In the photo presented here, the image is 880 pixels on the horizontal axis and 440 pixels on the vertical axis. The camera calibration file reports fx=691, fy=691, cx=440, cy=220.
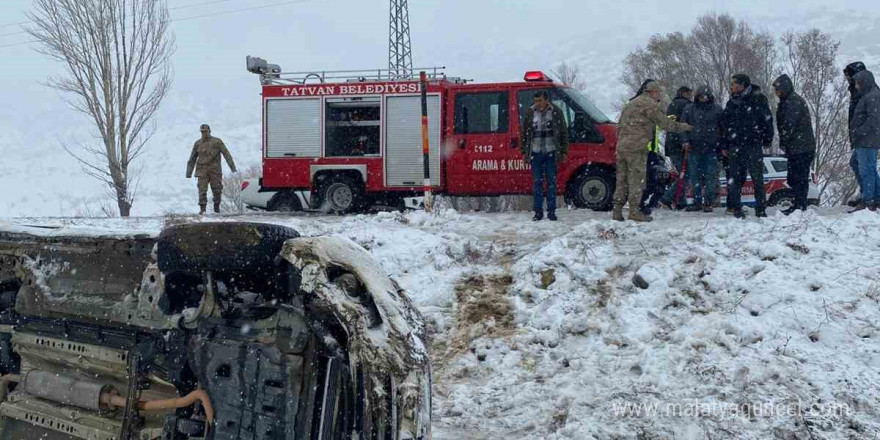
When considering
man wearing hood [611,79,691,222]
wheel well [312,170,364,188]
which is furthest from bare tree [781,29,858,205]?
man wearing hood [611,79,691,222]

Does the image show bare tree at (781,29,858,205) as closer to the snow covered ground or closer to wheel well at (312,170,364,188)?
wheel well at (312,170,364,188)

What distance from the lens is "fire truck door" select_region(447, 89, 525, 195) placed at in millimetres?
11008

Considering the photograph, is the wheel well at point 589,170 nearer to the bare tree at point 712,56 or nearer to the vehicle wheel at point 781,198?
the vehicle wheel at point 781,198

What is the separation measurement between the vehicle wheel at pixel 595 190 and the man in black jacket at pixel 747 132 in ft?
6.78

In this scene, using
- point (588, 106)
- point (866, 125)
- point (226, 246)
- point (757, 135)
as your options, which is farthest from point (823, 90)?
point (226, 246)

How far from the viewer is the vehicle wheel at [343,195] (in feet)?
39.2

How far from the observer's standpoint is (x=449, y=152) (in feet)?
37.3

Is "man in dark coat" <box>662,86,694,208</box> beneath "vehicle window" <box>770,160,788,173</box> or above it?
above

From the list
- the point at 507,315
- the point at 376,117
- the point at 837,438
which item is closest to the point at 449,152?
the point at 376,117

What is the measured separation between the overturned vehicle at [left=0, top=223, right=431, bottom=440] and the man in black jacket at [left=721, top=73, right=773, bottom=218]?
6.96 meters

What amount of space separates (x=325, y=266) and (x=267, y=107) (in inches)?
425

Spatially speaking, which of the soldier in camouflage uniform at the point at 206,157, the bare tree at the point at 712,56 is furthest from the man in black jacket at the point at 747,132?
the bare tree at the point at 712,56

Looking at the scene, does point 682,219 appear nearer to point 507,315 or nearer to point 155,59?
point 507,315

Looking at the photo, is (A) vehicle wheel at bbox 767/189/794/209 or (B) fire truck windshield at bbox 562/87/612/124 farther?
(A) vehicle wheel at bbox 767/189/794/209
